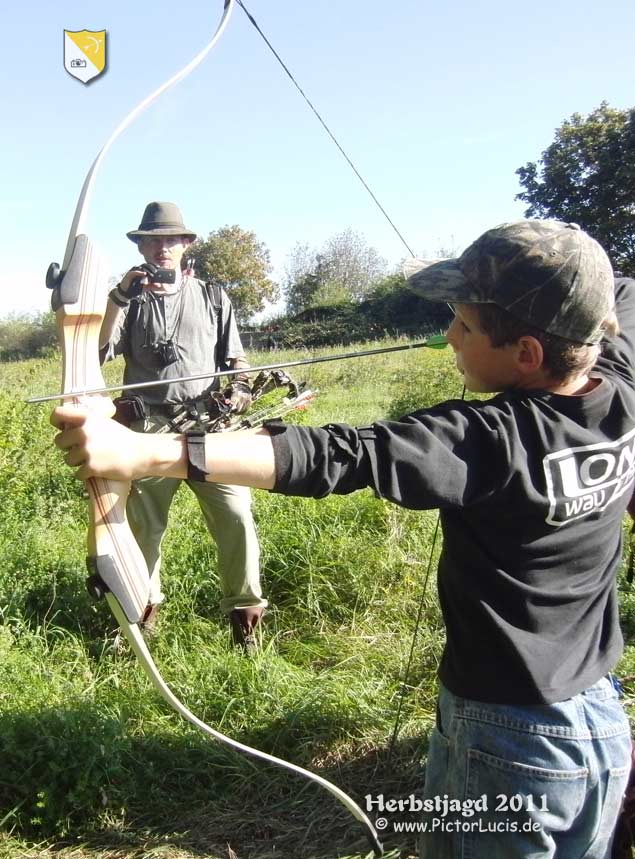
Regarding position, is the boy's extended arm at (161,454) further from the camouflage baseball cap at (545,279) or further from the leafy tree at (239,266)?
the leafy tree at (239,266)

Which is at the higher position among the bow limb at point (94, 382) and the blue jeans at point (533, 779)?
the bow limb at point (94, 382)

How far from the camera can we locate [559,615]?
3.97 feet

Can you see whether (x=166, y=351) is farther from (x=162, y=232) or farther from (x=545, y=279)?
(x=545, y=279)

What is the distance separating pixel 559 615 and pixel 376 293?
82.0 feet

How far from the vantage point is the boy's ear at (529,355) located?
117 cm

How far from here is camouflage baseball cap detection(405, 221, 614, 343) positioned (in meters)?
1.14

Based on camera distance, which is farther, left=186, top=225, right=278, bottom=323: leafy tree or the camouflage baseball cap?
left=186, top=225, right=278, bottom=323: leafy tree

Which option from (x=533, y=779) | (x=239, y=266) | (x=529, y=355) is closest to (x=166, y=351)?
(x=529, y=355)

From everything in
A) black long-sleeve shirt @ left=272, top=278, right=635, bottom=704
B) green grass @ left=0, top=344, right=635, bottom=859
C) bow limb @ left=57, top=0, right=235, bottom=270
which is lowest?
green grass @ left=0, top=344, right=635, bottom=859

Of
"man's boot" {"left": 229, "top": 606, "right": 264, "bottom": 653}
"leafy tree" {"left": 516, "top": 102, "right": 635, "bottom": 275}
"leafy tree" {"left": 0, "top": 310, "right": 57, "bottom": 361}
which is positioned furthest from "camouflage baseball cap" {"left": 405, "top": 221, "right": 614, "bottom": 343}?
"leafy tree" {"left": 0, "top": 310, "right": 57, "bottom": 361}

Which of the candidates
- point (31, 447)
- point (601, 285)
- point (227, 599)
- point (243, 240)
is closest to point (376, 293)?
point (243, 240)

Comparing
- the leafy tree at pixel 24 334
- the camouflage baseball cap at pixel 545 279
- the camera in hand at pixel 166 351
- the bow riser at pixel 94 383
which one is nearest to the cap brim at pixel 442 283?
the camouflage baseball cap at pixel 545 279

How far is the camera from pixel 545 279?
3.75 feet

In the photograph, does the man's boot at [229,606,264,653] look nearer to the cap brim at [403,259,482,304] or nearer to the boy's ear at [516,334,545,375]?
the cap brim at [403,259,482,304]
